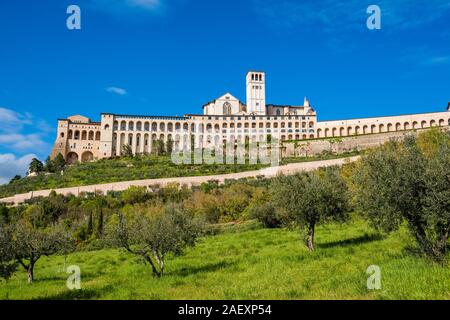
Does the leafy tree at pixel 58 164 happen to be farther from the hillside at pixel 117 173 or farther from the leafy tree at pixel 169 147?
the leafy tree at pixel 169 147

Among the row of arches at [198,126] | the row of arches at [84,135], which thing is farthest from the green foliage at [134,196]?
the row of arches at [84,135]

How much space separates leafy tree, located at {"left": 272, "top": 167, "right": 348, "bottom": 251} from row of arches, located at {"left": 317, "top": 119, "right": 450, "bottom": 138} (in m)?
80.4

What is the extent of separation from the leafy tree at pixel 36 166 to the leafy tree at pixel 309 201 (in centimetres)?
7334

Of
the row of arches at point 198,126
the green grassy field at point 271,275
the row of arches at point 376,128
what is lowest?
the green grassy field at point 271,275

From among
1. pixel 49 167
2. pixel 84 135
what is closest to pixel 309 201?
pixel 49 167

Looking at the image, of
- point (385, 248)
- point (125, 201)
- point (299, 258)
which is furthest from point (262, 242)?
point (125, 201)

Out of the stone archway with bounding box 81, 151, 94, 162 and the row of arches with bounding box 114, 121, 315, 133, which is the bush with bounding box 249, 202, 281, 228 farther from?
the stone archway with bounding box 81, 151, 94, 162

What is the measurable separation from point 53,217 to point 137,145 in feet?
189

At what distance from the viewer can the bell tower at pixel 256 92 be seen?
11065cm

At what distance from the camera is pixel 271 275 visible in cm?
1230

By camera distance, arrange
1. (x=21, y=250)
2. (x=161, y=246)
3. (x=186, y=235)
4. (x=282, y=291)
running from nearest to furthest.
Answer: (x=282, y=291) → (x=161, y=246) → (x=186, y=235) → (x=21, y=250)

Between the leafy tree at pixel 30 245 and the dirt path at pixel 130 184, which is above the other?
the dirt path at pixel 130 184

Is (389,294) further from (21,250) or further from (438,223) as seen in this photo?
(21,250)

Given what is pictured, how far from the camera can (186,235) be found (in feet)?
50.5
